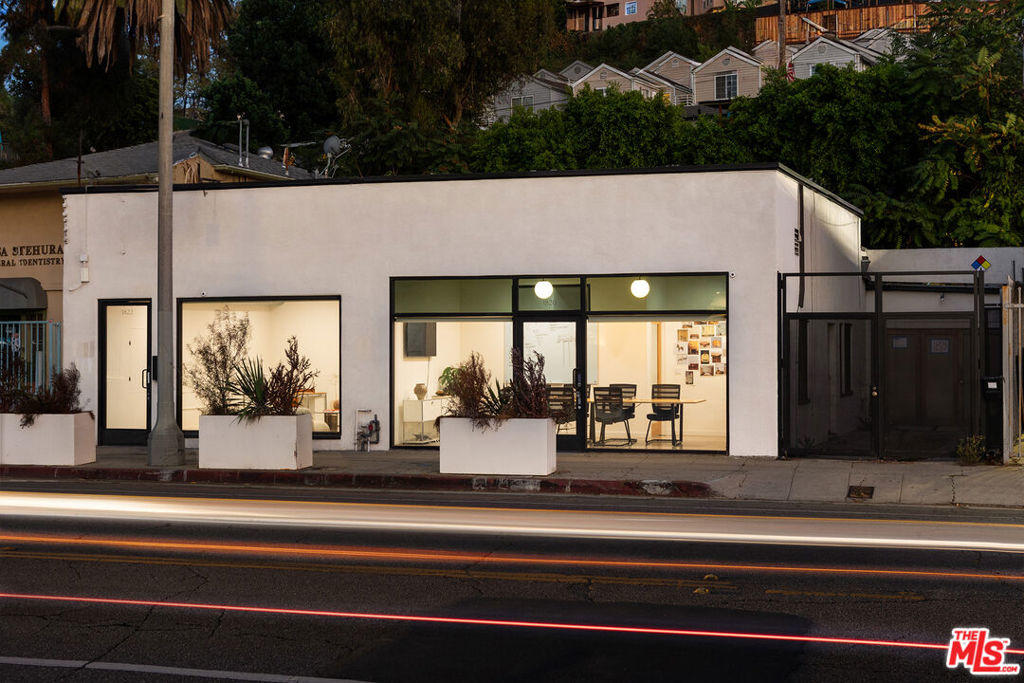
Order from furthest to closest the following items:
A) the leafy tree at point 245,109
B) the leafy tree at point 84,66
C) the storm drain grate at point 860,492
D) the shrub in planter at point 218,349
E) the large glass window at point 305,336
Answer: the leafy tree at point 245,109, the leafy tree at point 84,66, the large glass window at point 305,336, the shrub in planter at point 218,349, the storm drain grate at point 860,492

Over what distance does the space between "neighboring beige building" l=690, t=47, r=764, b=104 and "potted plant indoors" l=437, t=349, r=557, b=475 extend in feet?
180

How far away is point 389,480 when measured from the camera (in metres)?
17.3

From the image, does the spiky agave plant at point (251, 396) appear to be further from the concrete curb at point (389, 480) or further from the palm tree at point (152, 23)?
the palm tree at point (152, 23)

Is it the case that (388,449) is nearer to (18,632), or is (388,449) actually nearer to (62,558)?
(62,558)

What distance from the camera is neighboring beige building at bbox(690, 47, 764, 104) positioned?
69.1 meters

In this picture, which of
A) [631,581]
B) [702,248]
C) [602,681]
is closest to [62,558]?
[631,581]

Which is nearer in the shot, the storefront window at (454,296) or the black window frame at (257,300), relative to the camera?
the storefront window at (454,296)

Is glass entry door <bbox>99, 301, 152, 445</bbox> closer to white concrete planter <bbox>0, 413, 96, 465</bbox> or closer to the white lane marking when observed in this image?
white concrete planter <bbox>0, 413, 96, 465</bbox>

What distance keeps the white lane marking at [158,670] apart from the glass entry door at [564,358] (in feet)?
43.8

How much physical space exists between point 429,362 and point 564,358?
8.22 ft

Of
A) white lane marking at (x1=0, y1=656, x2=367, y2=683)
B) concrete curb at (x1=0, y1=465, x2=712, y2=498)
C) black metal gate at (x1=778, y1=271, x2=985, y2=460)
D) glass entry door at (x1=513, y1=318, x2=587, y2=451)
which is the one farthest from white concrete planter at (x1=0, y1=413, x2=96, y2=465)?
white lane marking at (x1=0, y1=656, x2=367, y2=683)

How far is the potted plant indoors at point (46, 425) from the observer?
19641 millimetres

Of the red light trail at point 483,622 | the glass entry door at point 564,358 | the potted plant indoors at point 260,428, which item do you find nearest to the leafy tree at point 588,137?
the glass entry door at point 564,358

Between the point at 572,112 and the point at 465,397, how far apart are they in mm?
28634
